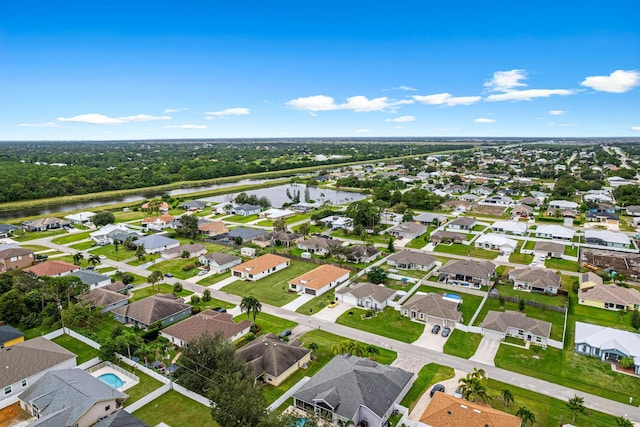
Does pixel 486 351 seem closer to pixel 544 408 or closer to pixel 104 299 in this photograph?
pixel 544 408

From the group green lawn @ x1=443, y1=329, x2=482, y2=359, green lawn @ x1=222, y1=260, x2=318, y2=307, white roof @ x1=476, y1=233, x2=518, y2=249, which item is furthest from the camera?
white roof @ x1=476, y1=233, x2=518, y2=249

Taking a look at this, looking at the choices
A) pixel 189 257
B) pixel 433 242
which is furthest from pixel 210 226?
pixel 433 242

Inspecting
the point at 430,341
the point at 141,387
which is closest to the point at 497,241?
the point at 430,341

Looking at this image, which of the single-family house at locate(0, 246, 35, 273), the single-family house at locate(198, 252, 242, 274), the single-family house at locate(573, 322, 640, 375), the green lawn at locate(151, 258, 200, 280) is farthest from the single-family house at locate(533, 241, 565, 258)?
the single-family house at locate(0, 246, 35, 273)

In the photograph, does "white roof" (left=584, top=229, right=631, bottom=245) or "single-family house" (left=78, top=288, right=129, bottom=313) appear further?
"white roof" (left=584, top=229, right=631, bottom=245)

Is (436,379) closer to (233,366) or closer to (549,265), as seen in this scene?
(233,366)

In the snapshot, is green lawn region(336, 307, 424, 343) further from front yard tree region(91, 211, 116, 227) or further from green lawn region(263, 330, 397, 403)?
front yard tree region(91, 211, 116, 227)

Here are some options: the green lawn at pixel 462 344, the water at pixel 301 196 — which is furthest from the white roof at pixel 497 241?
the water at pixel 301 196
